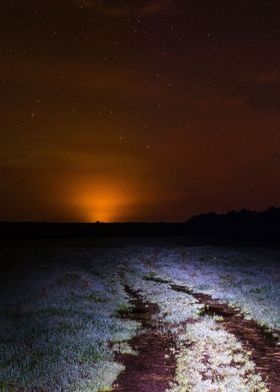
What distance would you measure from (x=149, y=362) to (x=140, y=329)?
17.6 feet

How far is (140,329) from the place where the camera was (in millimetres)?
22156

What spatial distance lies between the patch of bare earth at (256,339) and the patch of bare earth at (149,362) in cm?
290

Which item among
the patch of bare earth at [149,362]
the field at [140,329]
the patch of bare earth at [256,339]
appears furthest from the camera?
the patch of bare earth at [256,339]

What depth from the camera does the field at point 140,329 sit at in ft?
49.0

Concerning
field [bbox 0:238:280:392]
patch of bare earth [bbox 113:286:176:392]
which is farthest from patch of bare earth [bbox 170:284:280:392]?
patch of bare earth [bbox 113:286:176:392]

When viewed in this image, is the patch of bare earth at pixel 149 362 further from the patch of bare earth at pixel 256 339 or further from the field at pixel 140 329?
the patch of bare earth at pixel 256 339

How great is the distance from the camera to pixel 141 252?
63.6 m

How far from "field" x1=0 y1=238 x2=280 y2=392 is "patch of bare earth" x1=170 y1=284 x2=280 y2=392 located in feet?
0.12

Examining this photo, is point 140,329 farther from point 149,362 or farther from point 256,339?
point 149,362

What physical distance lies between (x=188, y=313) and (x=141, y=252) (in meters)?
38.3

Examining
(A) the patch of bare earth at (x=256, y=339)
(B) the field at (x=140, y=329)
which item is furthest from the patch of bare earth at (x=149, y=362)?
(A) the patch of bare earth at (x=256, y=339)

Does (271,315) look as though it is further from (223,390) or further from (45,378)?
(45,378)

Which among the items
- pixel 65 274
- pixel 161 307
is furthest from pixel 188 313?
pixel 65 274

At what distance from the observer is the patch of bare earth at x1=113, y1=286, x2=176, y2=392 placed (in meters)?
14.4
